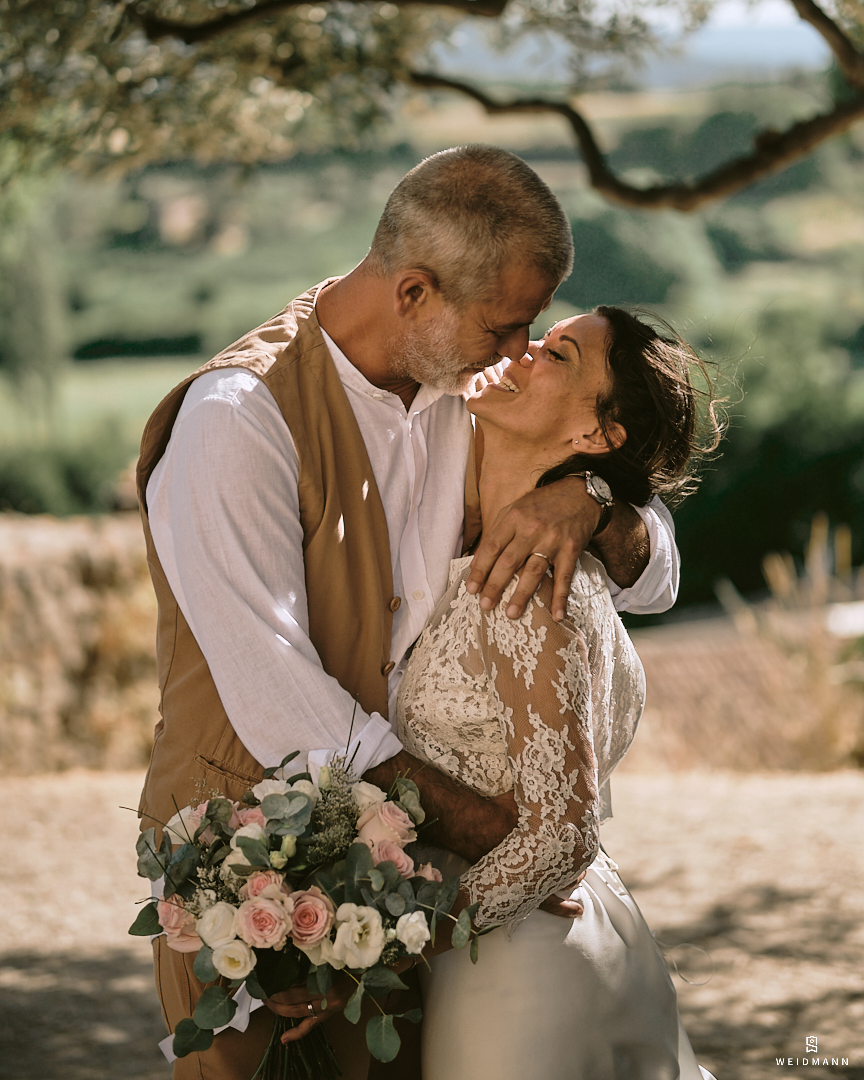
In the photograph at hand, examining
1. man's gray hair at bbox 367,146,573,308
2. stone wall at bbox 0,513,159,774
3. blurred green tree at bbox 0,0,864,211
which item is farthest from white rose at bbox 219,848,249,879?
stone wall at bbox 0,513,159,774

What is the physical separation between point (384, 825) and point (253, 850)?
24 cm

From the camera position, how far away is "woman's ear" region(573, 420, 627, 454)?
2.46m

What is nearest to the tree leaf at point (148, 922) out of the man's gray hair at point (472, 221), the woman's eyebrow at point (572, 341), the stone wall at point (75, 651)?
the man's gray hair at point (472, 221)

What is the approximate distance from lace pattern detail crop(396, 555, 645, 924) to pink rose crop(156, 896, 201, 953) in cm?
53

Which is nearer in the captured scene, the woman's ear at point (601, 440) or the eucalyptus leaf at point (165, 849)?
the eucalyptus leaf at point (165, 849)

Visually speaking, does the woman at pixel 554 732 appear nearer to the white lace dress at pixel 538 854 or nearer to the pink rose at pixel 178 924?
the white lace dress at pixel 538 854

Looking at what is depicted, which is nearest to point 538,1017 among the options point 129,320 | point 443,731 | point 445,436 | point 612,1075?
point 612,1075

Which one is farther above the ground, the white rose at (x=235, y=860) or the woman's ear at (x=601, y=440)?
the woman's ear at (x=601, y=440)

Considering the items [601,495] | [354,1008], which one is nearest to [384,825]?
[354,1008]

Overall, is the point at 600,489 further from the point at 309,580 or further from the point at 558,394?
the point at 309,580

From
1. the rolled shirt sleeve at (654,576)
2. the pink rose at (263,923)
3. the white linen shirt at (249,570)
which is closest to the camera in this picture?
the pink rose at (263,923)

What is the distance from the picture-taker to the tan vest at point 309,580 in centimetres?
211

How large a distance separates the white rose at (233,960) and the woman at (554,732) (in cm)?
48

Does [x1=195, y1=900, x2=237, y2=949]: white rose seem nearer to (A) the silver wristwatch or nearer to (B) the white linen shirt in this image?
(B) the white linen shirt
